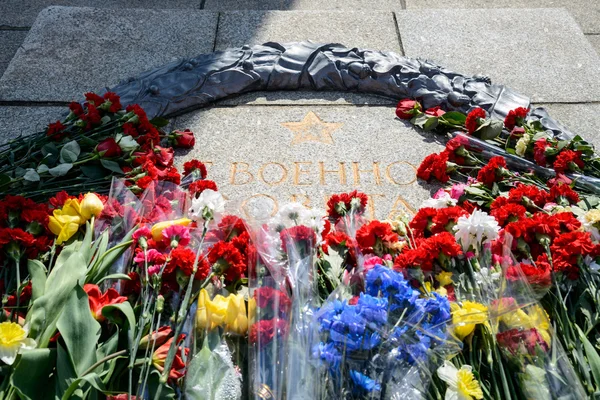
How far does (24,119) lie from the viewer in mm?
3828

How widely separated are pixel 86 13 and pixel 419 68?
2595 mm

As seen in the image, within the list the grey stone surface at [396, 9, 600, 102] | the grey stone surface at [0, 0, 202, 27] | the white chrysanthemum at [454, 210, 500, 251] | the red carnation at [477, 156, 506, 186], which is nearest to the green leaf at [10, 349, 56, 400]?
the white chrysanthemum at [454, 210, 500, 251]

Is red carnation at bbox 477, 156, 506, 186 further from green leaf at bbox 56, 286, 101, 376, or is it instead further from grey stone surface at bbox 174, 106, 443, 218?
green leaf at bbox 56, 286, 101, 376

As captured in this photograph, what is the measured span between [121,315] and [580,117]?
306cm

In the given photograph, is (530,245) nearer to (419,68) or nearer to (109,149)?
(419,68)

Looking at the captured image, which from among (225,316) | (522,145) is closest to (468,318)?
(225,316)

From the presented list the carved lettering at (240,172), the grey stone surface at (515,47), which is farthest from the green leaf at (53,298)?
the grey stone surface at (515,47)

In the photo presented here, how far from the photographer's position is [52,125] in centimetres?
348

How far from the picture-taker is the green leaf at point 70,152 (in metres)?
3.30

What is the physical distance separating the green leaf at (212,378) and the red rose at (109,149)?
150 cm

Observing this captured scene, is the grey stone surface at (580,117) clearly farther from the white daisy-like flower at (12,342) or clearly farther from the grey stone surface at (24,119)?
the white daisy-like flower at (12,342)

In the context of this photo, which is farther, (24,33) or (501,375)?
(24,33)

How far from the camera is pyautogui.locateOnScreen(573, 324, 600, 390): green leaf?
7.17 ft

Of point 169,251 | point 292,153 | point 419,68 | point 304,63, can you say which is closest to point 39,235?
→ point 169,251
